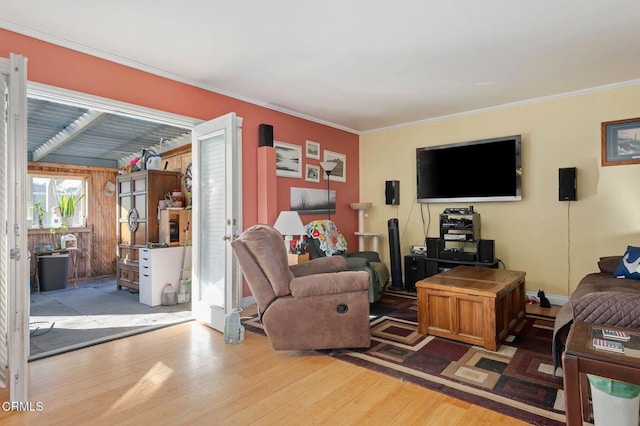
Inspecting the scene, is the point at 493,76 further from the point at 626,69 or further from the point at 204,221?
the point at 204,221

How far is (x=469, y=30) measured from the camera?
8.91 feet

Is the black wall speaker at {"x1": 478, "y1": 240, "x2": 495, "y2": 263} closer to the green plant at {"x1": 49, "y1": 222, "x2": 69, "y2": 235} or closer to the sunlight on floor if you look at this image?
the sunlight on floor

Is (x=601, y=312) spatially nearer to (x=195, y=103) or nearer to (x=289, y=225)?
(x=289, y=225)

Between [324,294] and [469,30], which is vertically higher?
[469,30]

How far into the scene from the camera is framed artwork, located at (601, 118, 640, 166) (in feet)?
12.5

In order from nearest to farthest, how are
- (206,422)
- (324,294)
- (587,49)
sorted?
(206,422) → (324,294) → (587,49)

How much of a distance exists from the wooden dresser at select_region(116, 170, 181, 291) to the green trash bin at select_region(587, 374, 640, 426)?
5.05 meters

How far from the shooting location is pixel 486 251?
4.42 meters

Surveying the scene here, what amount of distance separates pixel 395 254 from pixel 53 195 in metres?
6.33

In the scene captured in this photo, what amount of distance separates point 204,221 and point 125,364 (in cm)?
155

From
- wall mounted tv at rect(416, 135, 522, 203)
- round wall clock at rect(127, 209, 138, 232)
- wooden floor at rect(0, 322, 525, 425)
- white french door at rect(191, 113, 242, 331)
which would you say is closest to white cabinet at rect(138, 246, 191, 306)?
round wall clock at rect(127, 209, 138, 232)

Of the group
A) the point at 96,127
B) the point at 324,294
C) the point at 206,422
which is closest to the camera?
the point at 206,422

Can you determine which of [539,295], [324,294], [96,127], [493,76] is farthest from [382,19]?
[96,127]
